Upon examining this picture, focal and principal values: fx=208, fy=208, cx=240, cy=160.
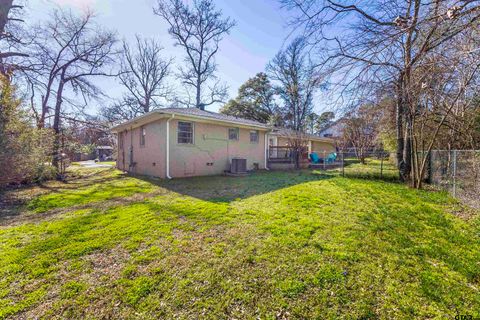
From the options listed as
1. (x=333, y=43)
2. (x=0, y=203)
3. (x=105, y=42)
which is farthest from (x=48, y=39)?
(x=333, y=43)

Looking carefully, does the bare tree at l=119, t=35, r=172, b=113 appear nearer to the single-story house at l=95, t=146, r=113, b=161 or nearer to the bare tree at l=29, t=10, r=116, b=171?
the bare tree at l=29, t=10, r=116, b=171

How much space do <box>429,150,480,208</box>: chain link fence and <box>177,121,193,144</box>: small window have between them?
8.76m

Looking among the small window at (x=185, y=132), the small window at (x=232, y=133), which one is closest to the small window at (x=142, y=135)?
the small window at (x=185, y=132)

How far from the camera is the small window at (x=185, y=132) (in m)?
9.12

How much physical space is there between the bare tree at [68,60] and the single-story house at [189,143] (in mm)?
3904

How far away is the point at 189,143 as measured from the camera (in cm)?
939

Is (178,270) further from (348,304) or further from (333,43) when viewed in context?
(333,43)

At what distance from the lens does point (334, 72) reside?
383cm

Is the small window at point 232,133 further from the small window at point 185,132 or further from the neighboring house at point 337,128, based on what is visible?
the neighboring house at point 337,128

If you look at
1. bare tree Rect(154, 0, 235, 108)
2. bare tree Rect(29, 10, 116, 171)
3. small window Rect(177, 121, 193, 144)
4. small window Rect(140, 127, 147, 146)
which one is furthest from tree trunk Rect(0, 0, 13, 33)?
bare tree Rect(154, 0, 235, 108)

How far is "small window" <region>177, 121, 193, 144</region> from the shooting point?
912 cm

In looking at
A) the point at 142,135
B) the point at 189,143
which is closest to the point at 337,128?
the point at 189,143

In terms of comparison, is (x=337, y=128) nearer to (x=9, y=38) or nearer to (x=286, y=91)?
(x=286, y=91)

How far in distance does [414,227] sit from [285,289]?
3.05m
